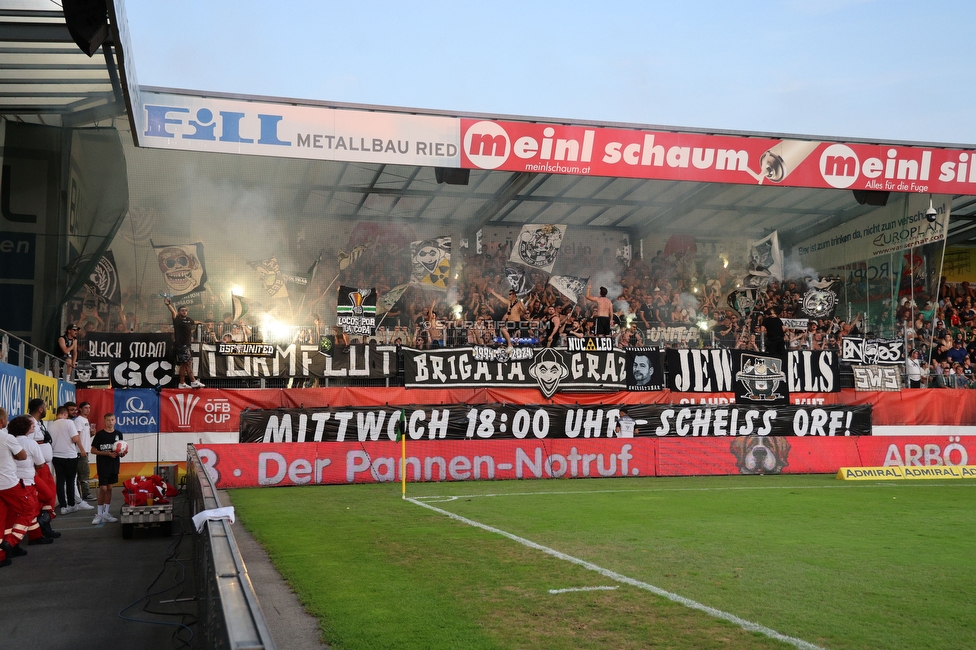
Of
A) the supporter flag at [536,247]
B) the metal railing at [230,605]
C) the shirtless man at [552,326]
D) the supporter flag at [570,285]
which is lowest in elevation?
the metal railing at [230,605]

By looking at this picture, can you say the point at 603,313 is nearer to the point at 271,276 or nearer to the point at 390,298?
the point at 390,298

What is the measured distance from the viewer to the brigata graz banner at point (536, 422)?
69.0 ft

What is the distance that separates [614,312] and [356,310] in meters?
9.69

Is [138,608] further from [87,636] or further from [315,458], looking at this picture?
[315,458]

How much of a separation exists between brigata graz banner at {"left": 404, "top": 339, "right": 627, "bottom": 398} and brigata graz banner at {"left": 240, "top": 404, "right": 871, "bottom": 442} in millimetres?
2053

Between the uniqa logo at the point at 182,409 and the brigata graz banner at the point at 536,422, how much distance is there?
2073 mm

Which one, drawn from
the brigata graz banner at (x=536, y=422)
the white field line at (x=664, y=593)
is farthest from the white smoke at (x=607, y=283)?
the white field line at (x=664, y=593)

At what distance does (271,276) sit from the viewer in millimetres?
29734

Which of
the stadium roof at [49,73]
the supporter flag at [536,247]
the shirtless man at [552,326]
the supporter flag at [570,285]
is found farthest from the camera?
the supporter flag at [536,247]

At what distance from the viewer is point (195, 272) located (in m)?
29.2

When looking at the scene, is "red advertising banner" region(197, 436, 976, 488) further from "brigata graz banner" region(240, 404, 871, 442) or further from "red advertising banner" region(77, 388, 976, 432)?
"red advertising banner" region(77, 388, 976, 432)

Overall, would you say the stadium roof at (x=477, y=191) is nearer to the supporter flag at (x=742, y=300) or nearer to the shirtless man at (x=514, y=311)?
the supporter flag at (x=742, y=300)

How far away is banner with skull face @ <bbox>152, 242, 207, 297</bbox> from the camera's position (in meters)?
28.9

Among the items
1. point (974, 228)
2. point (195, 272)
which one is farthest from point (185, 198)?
point (974, 228)
